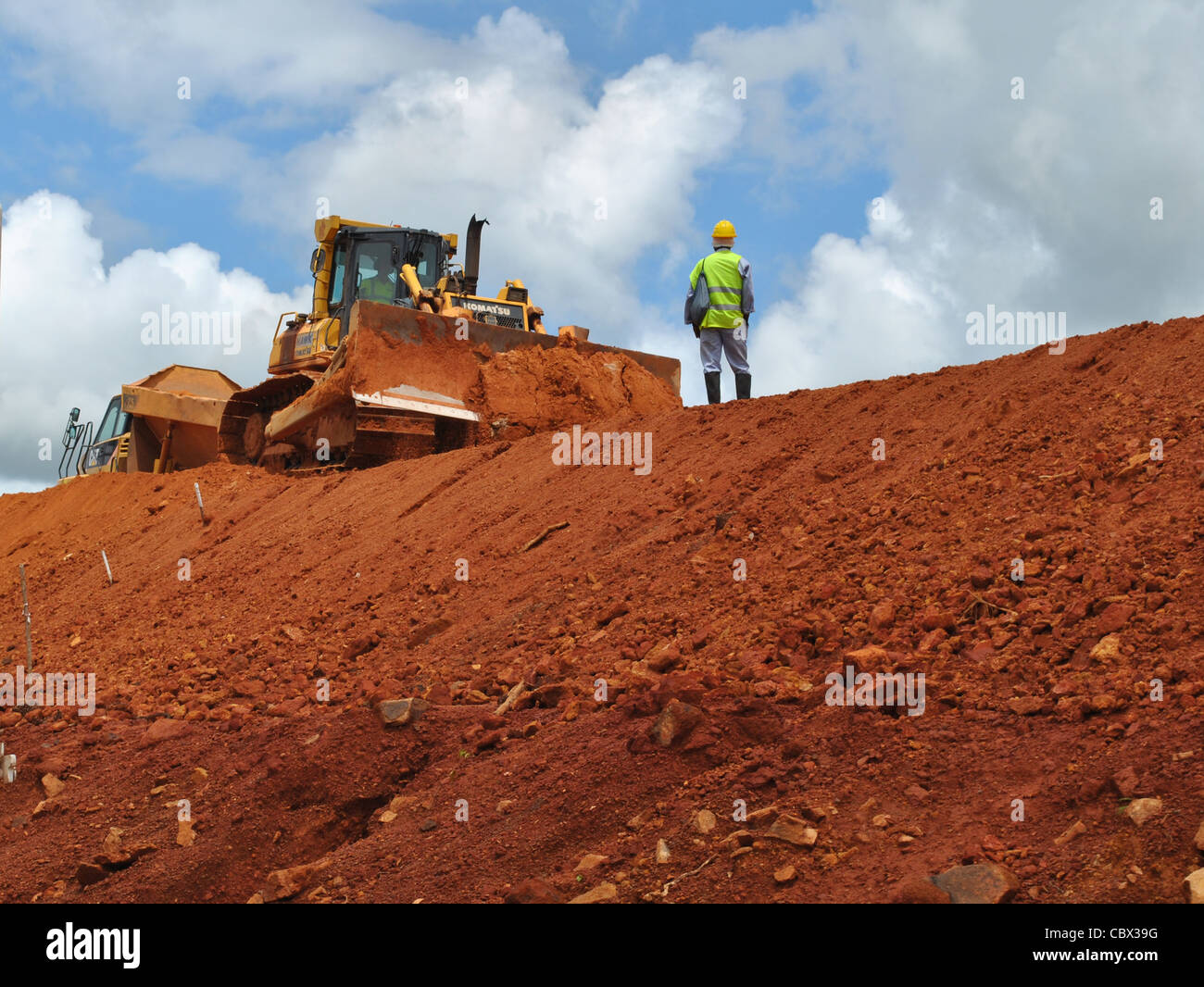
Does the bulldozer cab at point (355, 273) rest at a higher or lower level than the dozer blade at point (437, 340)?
higher

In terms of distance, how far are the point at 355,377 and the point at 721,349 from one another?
3.83 metres

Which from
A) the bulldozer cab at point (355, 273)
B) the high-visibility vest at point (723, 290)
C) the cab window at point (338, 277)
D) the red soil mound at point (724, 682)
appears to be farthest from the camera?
the cab window at point (338, 277)

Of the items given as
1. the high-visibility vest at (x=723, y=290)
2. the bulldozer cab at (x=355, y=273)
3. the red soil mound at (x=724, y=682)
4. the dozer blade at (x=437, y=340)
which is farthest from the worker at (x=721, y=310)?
the bulldozer cab at (x=355, y=273)

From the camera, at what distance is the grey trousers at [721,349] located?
11.2 meters

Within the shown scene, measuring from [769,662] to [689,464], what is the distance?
12.2 ft

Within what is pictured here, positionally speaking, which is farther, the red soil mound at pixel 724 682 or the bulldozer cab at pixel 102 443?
the bulldozer cab at pixel 102 443

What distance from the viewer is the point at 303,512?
38.9 feet

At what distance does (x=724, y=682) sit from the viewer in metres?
4.93

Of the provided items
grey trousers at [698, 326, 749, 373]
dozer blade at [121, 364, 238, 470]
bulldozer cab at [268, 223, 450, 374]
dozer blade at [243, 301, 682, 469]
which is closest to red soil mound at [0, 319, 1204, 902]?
grey trousers at [698, 326, 749, 373]

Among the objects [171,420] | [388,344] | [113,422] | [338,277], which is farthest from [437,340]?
[113,422]

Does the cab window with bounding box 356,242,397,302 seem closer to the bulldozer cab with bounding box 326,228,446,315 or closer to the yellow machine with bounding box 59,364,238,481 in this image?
the bulldozer cab with bounding box 326,228,446,315

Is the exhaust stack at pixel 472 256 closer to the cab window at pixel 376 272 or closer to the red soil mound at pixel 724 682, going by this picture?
the cab window at pixel 376 272

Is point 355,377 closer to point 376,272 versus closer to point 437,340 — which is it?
point 437,340

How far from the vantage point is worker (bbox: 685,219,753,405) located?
11.1 metres
